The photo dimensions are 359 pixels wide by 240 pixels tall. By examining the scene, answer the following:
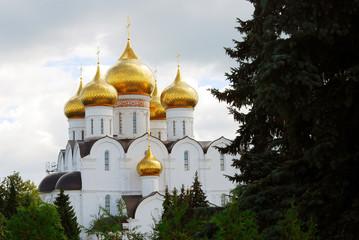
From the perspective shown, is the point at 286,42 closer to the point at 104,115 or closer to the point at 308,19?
the point at 308,19

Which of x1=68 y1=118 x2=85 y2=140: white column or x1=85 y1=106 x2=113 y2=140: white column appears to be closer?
x1=85 y1=106 x2=113 y2=140: white column

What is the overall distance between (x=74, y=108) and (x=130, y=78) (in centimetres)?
522

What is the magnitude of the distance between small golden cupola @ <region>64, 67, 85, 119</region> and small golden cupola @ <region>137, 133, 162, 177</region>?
777cm

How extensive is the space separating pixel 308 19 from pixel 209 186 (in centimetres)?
3041

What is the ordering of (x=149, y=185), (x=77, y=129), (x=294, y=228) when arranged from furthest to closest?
(x=77, y=129), (x=149, y=185), (x=294, y=228)

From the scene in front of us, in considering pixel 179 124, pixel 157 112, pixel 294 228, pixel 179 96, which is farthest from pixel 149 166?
pixel 294 228

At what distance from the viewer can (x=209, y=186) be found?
38.5 m

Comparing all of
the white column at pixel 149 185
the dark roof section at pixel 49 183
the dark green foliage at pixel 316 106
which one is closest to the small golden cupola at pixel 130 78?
the white column at pixel 149 185

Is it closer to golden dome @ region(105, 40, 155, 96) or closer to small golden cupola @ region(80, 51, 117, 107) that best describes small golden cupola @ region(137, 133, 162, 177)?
small golden cupola @ region(80, 51, 117, 107)

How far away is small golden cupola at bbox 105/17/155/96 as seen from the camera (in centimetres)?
3938

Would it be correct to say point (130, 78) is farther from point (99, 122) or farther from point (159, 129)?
point (159, 129)

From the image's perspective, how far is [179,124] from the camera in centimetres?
3975

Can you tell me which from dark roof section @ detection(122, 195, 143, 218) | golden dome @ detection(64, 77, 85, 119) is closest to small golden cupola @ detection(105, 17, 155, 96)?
golden dome @ detection(64, 77, 85, 119)

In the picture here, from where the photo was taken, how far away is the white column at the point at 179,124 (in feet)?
130
